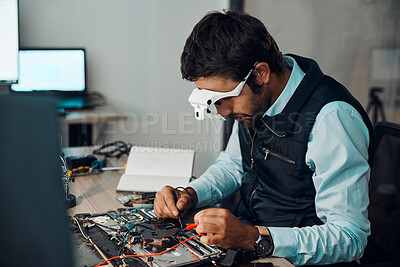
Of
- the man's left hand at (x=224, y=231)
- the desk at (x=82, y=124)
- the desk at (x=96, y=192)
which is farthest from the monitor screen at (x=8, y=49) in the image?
the man's left hand at (x=224, y=231)

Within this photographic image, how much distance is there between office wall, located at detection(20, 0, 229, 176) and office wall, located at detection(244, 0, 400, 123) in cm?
49

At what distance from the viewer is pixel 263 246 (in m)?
1.07

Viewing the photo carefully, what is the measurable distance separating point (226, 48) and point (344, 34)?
2.41 meters

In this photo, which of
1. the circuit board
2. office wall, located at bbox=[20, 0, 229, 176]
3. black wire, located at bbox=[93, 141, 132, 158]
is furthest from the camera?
office wall, located at bbox=[20, 0, 229, 176]

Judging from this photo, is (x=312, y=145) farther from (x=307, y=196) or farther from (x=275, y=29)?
(x=275, y=29)

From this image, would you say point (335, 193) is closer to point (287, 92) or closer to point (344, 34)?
point (287, 92)

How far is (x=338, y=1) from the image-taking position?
3.28 m

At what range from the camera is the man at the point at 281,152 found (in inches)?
44.3

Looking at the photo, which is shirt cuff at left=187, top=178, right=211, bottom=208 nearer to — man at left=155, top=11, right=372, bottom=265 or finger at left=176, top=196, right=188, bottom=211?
man at left=155, top=11, right=372, bottom=265

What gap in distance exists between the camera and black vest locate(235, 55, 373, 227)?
51.5 inches

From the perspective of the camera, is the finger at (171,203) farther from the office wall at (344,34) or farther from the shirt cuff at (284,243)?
the office wall at (344,34)

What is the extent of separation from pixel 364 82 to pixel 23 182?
132 inches

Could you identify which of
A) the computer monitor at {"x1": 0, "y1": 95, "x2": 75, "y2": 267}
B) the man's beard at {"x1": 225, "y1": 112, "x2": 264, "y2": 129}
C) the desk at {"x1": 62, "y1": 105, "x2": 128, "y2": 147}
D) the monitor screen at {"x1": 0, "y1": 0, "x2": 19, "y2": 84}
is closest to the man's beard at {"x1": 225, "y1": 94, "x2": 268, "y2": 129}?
the man's beard at {"x1": 225, "y1": 112, "x2": 264, "y2": 129}

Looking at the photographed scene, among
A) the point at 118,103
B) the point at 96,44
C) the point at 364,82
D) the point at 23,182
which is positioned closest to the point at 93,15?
the point at 96,44
